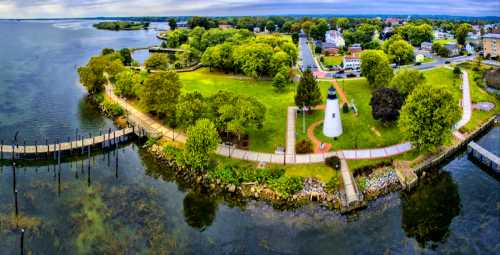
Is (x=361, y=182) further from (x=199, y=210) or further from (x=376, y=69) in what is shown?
Answer: (x=376, y=69)

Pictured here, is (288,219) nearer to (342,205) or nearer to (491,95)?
(342,205)

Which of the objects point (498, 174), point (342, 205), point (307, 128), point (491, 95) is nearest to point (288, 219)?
point (342, 205)

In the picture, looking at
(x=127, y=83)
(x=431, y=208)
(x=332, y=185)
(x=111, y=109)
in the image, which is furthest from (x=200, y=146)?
(x=127, y=83)

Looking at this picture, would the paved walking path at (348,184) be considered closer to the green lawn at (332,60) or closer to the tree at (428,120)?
the tree at (428,120)

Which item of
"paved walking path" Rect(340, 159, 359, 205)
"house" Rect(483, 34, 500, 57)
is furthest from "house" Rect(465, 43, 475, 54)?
"paved walking path" Rect(340, 159, 359, 205)

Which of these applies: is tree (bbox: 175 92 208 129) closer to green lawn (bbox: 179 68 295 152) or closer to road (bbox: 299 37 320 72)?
green lawn (bbox: 179 68 295 152)

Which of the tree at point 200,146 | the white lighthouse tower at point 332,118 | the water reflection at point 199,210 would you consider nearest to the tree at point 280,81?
the white lighthouse tower at point 332,118
